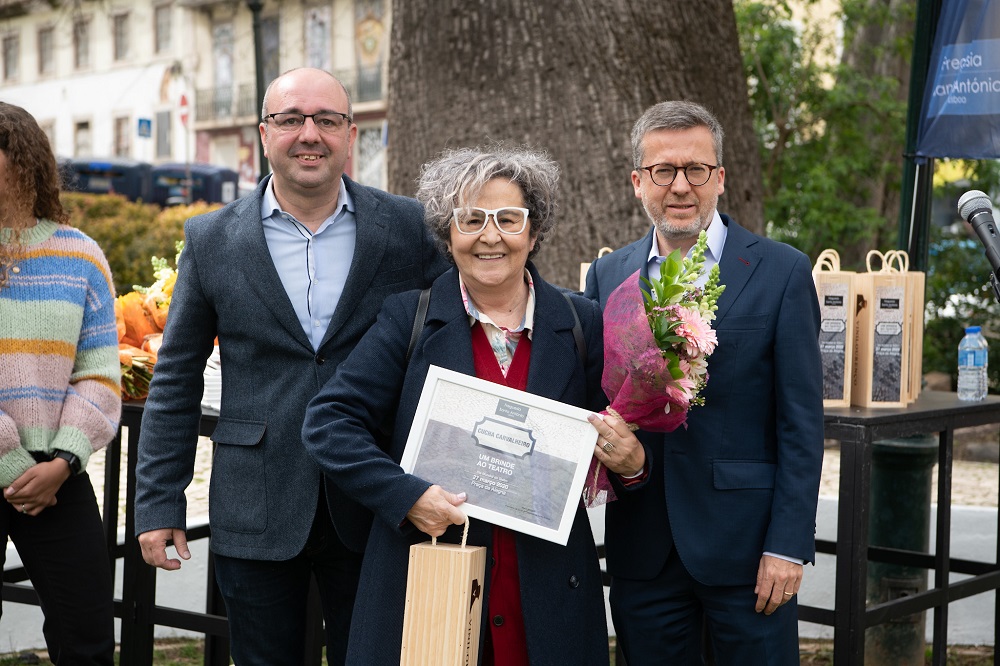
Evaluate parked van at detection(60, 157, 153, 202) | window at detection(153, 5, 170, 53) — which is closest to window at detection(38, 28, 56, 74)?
window at detection(153, 5, 170, 53)

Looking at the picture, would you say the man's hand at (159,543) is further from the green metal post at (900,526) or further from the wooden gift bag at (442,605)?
the green metal post at (900,526)

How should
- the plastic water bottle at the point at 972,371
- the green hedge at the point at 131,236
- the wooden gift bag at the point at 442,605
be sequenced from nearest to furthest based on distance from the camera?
the wooden gift bag at the point at 442,605 < the plastic water bottle at the point at 972,371 < the green hedge at the point at 131,236

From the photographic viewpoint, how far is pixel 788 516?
292 cm

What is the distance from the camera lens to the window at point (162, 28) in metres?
37.8

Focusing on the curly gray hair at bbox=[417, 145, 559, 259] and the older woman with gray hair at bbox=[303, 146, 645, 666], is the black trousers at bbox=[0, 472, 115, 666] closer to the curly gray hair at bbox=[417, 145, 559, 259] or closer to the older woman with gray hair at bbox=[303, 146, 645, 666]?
the older woman with gray hair at bbox=[303, 146, 645, 666]

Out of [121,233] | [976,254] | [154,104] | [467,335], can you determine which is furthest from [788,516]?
[154,104]

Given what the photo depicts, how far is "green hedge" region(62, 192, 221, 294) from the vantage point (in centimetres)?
1353

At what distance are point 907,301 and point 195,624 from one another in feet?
9.56

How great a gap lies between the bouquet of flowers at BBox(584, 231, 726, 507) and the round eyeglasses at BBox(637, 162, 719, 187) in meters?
0.56

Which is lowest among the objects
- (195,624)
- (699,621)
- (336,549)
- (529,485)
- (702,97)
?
(195,624)

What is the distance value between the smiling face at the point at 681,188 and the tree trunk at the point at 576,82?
90.8 inches

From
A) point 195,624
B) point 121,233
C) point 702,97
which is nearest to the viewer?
point 195,624

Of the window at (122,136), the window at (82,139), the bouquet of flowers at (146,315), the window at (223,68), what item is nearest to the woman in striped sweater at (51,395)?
the bouquet of flowers at (146,315)

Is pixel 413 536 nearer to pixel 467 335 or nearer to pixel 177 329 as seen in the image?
pixel 467 335
